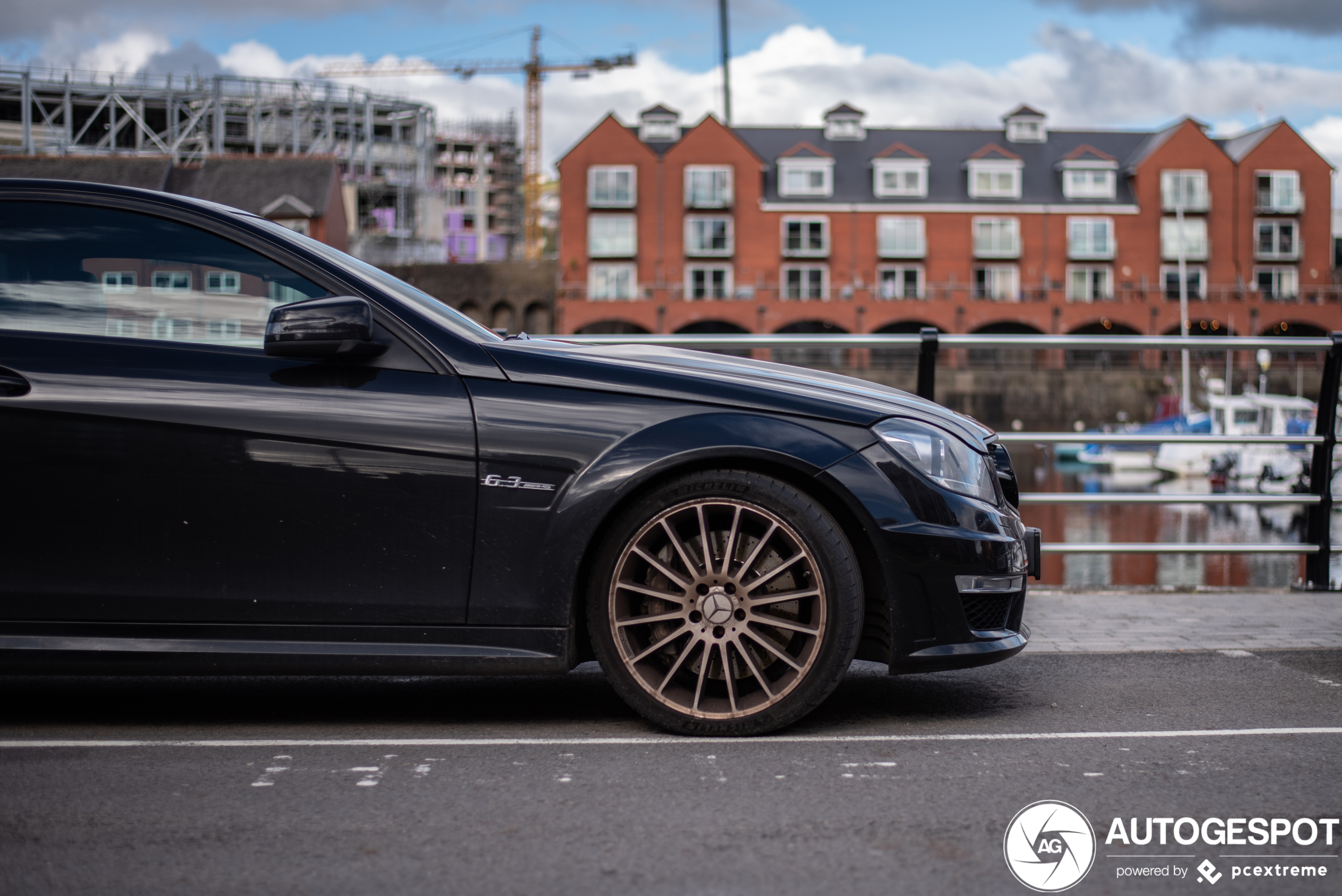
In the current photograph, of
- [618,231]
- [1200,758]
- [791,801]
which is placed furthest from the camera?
[618,231]

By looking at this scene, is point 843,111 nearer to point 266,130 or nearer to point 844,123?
point 844,123

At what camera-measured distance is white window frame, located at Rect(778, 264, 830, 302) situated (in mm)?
63000

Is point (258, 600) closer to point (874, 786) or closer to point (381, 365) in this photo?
point (381, 365)

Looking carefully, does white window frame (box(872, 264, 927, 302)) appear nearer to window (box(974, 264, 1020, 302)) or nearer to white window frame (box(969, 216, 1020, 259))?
window (box(974, 264, 1020, 302))

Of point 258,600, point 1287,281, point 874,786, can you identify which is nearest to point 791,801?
point 874,786

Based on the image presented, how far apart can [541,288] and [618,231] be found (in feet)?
40.2

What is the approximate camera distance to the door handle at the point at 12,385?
3.49 meters

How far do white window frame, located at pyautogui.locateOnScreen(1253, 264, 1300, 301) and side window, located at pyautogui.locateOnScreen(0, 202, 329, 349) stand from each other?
225ft

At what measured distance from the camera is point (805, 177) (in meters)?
64.2

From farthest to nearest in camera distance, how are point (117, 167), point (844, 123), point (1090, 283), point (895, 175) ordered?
point (844, 123) → point (1090, 283) → point (895, 175) → point (117, 167)

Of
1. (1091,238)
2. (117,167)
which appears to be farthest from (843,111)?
(117,167)

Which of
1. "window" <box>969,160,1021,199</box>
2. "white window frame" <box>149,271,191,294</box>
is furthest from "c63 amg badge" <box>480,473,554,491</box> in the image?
"window" <box>969,160,1021,199</box>

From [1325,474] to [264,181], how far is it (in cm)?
5885

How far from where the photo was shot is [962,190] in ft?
211
